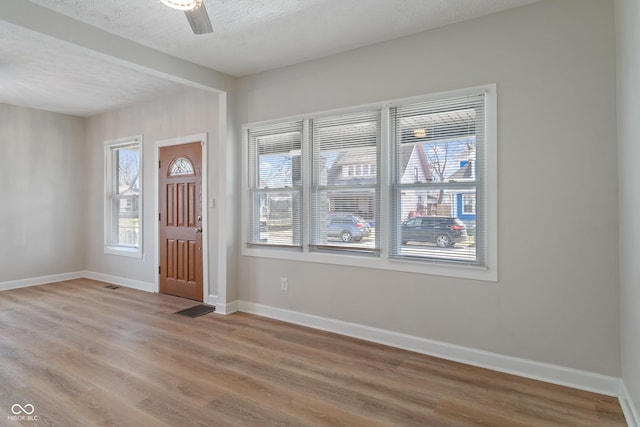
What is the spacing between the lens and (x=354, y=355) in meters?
3.09

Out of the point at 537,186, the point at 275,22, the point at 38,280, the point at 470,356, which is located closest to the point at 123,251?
the point at 38,280

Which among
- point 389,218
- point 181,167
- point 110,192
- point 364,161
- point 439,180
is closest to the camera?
point 439,180

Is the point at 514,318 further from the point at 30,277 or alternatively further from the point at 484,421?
the point at 30,277

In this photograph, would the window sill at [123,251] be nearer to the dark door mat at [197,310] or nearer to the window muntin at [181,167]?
the window muntin at [181,167]

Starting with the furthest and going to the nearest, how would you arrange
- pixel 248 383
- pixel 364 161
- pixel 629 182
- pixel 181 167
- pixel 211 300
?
pixel 181 167, pixel 211 300, pixel 364 161, pixel 248 383, pixel 629 182

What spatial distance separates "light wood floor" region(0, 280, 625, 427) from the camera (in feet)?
7.22

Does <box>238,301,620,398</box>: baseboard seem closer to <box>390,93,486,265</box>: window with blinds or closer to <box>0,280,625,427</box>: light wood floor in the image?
<box>0,280,625,427</box>: light wood floor

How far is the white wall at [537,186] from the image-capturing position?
2.47 meters

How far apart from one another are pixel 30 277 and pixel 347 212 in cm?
546

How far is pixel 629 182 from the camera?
7.02 ft

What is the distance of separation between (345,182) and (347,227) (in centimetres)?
46

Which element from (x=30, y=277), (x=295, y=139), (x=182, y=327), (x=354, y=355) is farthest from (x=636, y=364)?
(x=30, y=277)

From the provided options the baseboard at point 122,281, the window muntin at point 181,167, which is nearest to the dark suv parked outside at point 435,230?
the window muntin at point 181,167

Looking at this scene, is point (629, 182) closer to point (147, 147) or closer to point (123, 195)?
point (147, 147)
